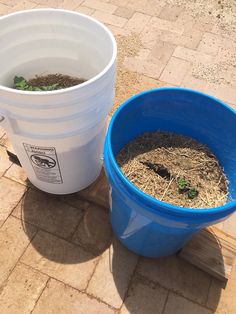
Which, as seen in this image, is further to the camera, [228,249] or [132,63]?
[132,63]

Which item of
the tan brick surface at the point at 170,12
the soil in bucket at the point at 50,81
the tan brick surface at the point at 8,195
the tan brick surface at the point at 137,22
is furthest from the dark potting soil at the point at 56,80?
the tan brick surface at the point at 170,12

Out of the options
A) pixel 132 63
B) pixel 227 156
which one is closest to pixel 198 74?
pixel 132 63

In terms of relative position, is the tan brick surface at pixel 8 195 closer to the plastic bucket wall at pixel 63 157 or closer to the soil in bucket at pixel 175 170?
the plastic bucket wall at pixel 63 157

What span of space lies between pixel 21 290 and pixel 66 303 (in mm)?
225

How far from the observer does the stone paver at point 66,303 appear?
4.93 ft

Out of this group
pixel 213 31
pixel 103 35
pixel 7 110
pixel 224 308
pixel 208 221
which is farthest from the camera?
pixel 213 31

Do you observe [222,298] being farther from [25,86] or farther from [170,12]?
[170,12]

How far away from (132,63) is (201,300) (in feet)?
5.94

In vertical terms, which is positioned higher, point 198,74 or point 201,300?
point 198,74

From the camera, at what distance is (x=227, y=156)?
1.49 meters

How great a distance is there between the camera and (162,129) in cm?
164

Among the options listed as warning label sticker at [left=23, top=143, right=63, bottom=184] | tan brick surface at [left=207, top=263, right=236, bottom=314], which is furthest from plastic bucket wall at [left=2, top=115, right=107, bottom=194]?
tan brick surface at [left=207, top=263, right=236, bottom=314]

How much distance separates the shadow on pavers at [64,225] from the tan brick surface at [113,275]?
56mm

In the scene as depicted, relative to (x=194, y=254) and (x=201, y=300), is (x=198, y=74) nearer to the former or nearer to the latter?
(x=194, y=254)
